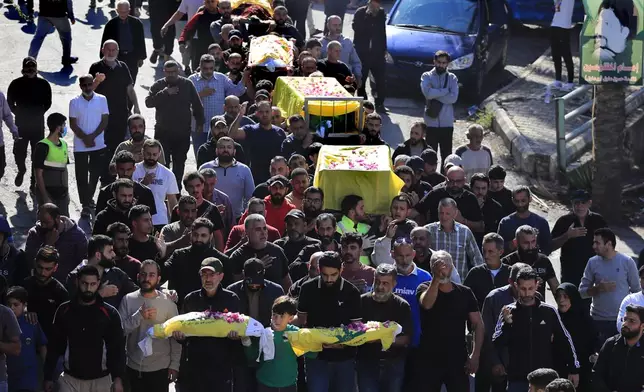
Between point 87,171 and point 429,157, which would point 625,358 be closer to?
point 429,157

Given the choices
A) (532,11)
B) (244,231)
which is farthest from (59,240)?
(532,11)

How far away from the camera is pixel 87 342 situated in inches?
432

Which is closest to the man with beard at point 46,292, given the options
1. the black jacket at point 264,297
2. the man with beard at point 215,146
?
the black jacket at point 264,297

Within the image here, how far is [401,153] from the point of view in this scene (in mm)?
16469

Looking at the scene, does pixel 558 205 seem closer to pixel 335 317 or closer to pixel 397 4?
pixel 397 4

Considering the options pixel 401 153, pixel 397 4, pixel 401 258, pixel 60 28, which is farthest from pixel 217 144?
pixel 397 4

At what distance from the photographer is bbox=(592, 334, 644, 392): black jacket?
11227 millimetres

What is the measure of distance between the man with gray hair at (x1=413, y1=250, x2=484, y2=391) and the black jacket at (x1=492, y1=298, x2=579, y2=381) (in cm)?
27

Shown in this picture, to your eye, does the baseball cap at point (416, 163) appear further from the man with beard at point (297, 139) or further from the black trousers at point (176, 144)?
the black trousers at point (176, 144)

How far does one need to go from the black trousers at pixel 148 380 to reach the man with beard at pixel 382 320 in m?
1.58

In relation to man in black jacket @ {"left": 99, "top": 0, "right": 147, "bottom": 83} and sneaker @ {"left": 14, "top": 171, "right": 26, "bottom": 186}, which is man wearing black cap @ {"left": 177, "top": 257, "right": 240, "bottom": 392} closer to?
sneaker @ {"left": 14, "top": 171, "right": 26, "bottom": 186}

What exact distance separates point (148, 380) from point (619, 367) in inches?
148

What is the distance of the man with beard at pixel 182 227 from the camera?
42.3 ft

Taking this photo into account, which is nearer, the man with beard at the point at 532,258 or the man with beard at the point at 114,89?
the man with beard at the point at 532,258
